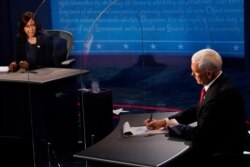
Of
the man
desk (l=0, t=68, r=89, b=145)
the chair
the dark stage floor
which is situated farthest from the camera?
the dark stage floor

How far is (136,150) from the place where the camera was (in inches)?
126

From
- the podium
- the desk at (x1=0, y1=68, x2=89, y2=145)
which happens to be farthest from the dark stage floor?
the podium

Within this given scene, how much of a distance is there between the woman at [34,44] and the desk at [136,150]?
2338 millimetres

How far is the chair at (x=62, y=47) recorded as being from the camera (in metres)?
5.85

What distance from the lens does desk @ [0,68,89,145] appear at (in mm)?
5137

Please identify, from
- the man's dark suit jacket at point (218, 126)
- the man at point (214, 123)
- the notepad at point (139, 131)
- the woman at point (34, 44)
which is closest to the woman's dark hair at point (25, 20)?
the woman at point (34, 44)

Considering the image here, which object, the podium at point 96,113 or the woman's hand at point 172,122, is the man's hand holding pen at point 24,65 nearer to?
the podium at point 96,113

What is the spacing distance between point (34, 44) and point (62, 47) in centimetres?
42

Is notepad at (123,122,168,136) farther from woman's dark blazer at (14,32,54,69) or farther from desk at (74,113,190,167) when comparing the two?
woman's dark blazer at (14,32,54,69)

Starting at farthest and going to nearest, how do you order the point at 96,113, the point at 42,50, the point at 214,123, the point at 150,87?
the point at 150,87
the point at 42,50
the point at 96,113
the point at 214,123

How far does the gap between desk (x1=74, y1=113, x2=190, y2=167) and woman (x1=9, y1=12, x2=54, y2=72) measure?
2.34 m

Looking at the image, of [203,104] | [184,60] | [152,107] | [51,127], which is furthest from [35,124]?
[203,104]

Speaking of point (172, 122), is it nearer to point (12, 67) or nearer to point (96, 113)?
point (96, 113)

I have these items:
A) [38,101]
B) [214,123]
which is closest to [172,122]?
[214,123]
